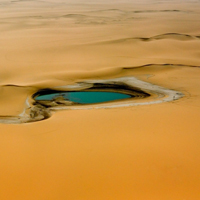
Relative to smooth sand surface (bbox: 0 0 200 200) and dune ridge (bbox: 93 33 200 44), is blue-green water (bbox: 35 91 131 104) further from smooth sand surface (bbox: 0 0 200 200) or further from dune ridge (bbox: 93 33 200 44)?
dune ridge (bbox: 93 33 200 44)

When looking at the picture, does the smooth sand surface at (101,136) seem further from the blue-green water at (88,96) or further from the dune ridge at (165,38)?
the dune ridge at (165,38)

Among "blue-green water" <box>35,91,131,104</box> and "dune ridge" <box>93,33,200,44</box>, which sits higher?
"dune ridge" <box>93,33,200,44</box>

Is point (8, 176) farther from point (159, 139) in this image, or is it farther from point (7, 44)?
point (7, 44)

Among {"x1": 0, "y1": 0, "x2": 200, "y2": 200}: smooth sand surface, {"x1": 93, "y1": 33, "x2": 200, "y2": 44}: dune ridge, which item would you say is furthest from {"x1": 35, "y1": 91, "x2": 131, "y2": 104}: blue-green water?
{"x1": 93, "y1": 33, "x2": 200, "y2": 44}: dune ridge

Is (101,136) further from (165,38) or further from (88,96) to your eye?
(165,38)

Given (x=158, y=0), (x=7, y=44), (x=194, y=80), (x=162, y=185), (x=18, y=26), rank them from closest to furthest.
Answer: (x=162, y=185) < (x=194, y=80) < (x=7, y=44) < (x=18, y=26) < (x=158, y=0)

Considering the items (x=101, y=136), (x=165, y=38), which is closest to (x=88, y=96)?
(x=101, y=136)

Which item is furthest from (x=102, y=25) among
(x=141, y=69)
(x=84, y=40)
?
(x=141, y=69)

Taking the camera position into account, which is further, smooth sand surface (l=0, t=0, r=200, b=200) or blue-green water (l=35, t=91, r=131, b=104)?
blue-green water (l=35, t=91, r=131, b=104)

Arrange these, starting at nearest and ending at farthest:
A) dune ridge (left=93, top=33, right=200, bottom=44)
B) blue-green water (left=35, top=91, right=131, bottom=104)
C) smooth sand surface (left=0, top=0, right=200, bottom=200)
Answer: smooth sand surface (left=0, top=0, right=200, bottom=200)
blue-green water (left=35, top=91, right=131, bottom=104)
dune ridge (left=93, top=33, right=200, bottom=44)
